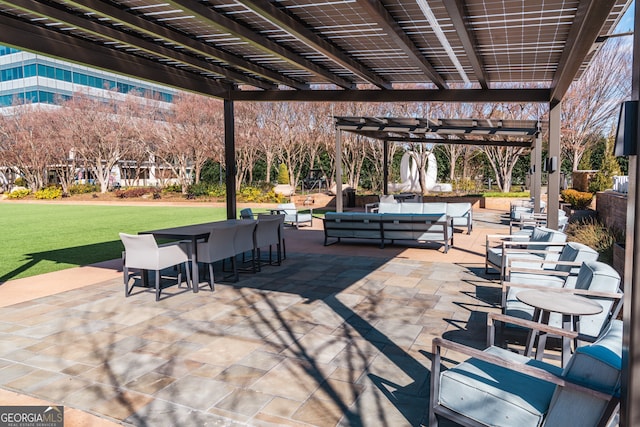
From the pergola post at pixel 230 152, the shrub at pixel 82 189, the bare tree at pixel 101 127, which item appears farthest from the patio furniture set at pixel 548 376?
the shrub at pixel 82 189

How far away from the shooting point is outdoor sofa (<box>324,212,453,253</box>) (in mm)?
9539

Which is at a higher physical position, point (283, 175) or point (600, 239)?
point (283, 175)

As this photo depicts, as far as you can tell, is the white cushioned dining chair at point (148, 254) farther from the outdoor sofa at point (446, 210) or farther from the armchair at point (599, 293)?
the outdoor sofa at point (446, 210)

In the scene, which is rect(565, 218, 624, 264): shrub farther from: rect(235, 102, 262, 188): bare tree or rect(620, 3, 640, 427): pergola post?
rect(235, 102, 262, 188): bare tree

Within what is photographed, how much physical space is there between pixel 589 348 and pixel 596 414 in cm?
32

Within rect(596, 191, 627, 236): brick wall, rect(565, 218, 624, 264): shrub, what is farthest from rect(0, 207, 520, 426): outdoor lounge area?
rect(596, 191, 627, 236): brick wall

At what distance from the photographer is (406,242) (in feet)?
36.1

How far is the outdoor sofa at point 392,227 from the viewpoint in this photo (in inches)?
376

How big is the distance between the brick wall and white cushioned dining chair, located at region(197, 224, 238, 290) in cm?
696

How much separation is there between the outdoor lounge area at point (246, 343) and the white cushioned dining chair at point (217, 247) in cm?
45

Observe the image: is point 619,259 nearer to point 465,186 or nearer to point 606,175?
point 606,175

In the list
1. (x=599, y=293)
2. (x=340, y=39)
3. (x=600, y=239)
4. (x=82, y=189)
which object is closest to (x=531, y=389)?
(x=599, y=293)

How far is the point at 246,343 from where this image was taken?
446cm

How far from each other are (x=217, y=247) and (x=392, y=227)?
4.44m
